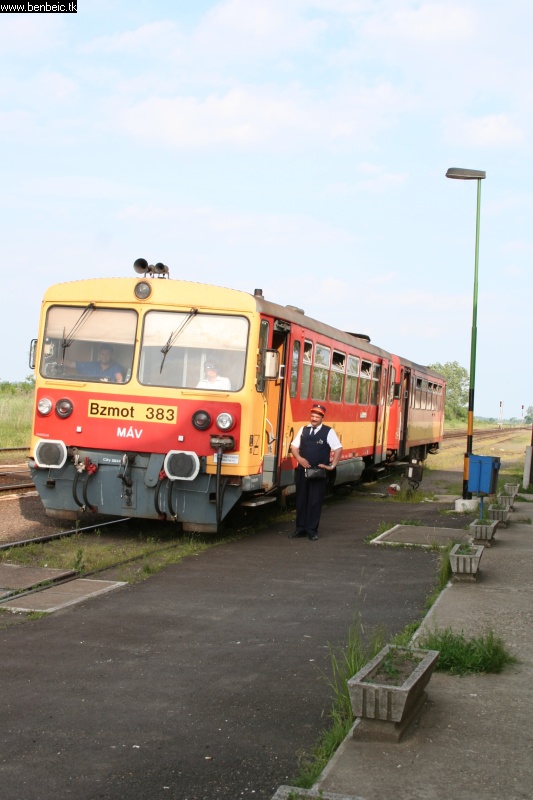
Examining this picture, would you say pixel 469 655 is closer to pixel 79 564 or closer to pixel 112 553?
pixel 79 564

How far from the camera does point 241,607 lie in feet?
26.0

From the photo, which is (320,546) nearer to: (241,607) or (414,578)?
(414,578)

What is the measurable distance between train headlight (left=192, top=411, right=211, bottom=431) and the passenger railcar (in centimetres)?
1

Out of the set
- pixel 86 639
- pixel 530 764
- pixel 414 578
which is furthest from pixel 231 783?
pixel 414 578

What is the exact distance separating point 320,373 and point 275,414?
104 inches

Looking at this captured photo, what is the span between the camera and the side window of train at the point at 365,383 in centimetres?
1905

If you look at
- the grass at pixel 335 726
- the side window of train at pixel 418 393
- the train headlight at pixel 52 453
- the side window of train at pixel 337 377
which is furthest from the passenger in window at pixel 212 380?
the side window of train at pixel 418 393

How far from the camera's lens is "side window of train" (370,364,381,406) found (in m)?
20.5

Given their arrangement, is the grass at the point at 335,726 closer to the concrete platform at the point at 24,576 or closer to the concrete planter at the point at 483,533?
the concrete platform at the point at 24,576

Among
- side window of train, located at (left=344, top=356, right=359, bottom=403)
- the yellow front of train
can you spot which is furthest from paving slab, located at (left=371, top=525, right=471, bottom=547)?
side window of train, located at (left=344, top=356, right=359, bottom=403)

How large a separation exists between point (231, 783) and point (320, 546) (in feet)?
24.4

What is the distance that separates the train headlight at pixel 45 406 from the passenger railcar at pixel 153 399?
12 mm

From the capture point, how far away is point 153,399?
11.5 meters

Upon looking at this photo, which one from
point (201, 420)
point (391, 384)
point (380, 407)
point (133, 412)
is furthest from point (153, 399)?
point (391, 384)
